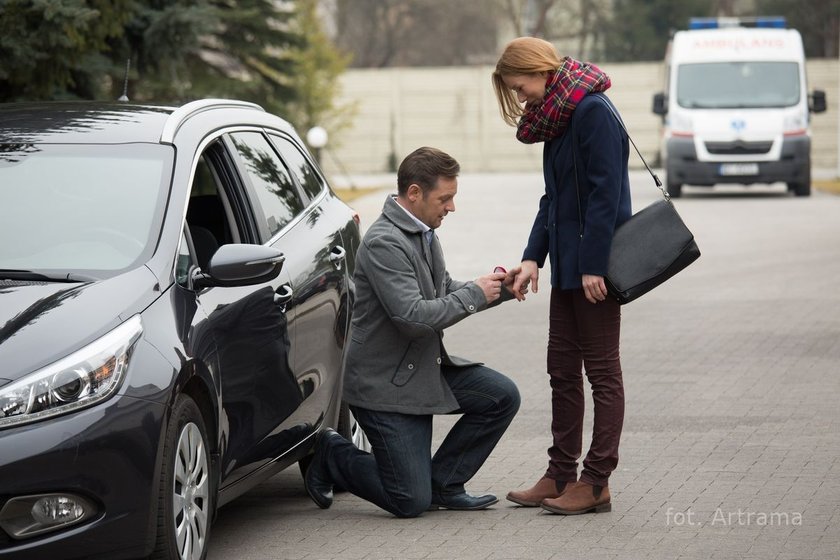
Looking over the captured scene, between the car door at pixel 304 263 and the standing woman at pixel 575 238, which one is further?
the car door at pixel 304 263

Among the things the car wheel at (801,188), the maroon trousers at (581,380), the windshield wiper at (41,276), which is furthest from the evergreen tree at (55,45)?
the car wheel at (801,188)

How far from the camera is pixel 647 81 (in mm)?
40281

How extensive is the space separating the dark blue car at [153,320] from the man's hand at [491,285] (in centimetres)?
69

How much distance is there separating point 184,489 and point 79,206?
3.68ft

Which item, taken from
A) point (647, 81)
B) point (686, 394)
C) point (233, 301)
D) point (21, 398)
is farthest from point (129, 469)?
point (647, 81)

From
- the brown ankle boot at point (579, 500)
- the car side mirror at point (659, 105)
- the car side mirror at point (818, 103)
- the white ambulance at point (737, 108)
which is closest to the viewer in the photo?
the brown ankle boot at point (579, 500)

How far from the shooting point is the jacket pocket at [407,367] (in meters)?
5.87

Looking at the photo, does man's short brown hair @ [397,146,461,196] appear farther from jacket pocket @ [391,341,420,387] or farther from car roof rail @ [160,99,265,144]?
car roof rail @ [160,99,265,144]

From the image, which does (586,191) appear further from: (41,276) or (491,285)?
(41,276)

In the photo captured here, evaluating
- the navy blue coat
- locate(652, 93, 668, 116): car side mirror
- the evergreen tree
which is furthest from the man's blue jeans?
locate(652, 93, 668, 116): car side mirror

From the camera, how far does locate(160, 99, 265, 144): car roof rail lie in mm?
5570

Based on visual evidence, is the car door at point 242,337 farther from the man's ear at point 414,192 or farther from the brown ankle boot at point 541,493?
the brown ankle boot at point 541,493

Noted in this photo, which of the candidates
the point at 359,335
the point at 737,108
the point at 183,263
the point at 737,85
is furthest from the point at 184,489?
the point at 737,85

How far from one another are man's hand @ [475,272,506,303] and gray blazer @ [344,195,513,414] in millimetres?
21
